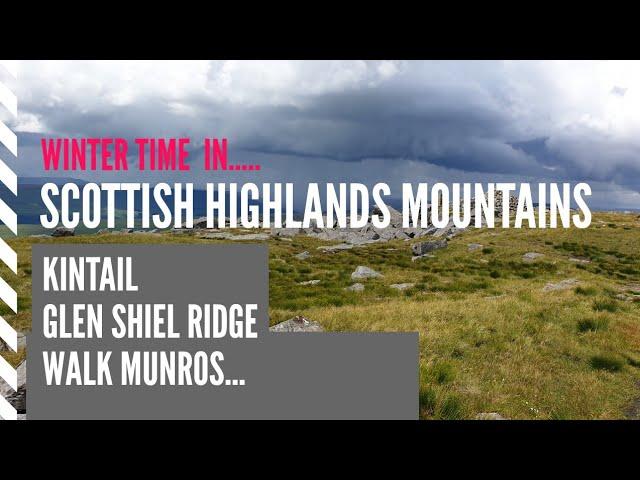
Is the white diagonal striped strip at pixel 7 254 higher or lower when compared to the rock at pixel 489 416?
higher

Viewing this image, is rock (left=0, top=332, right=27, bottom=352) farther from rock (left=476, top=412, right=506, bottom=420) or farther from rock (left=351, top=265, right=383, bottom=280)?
rock (left=351, top=265, right=383, bottom=280)

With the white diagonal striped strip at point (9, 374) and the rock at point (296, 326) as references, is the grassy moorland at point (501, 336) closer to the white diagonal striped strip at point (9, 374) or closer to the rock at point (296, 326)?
the rock at point (296, 326)

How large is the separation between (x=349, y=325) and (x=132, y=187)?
9.30 metres

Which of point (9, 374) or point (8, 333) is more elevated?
point (8, 333)

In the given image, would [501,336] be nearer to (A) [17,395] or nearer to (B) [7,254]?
(A) [17,395]

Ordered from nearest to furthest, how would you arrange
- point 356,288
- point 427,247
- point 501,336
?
point 501,336
point 356,288
point 427,247

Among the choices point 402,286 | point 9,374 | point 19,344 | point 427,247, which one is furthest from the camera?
point 427,247

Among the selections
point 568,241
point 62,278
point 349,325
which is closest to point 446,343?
point 349,325


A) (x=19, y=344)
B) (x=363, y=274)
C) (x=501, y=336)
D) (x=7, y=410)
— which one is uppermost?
(x=363, y=274)

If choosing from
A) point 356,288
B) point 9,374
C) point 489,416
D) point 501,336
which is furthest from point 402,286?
point 9,374

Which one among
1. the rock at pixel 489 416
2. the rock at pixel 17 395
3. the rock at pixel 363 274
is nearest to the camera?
the rock at pixel 489 416

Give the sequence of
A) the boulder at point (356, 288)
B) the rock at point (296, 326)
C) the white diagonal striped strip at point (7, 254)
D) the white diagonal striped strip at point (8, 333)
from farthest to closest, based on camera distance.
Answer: the boulder at point (356, 288), the rock at point (296, 326), the white diagonal striped strip at point (8, 333), the white diagonal striped strip at point (7, 254)

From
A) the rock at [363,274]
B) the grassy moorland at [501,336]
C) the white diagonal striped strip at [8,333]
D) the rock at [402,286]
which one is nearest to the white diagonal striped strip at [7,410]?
the white diagonal striped strip at [8,333]

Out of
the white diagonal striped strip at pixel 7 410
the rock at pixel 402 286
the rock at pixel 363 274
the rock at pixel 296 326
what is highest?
the rock at pixel 296 326
